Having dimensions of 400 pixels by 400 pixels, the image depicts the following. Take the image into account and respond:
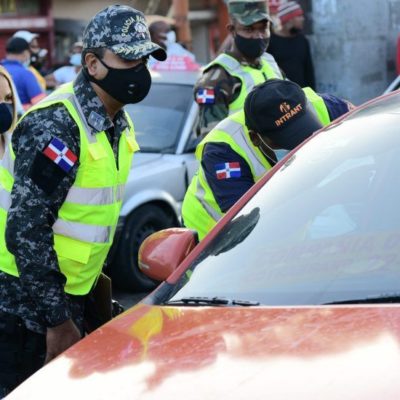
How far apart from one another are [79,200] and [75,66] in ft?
35.5

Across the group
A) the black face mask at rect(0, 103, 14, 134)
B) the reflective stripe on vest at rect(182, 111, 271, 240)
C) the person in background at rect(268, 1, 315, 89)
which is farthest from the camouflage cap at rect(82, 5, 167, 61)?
the person in background at rect(268, 1, 315, 89)

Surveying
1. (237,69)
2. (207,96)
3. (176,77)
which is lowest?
(176,77)

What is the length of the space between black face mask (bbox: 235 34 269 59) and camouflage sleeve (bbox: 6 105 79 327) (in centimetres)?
326

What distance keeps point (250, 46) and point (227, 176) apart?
2.76 m

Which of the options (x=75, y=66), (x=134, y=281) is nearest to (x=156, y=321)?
(x=134, y=281)

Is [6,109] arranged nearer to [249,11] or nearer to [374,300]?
[374,300]

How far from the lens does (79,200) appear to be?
3930 millimetres

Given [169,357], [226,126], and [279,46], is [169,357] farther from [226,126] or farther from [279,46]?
[279,46]

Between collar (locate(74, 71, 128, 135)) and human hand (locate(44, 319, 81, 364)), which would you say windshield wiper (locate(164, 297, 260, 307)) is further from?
collar (locate(74, 71, 128, 135))

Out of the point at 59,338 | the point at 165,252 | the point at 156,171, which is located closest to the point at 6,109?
the point at 59,338

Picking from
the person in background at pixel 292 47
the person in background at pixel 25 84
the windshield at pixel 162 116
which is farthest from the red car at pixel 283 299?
the person in background at pixel 25 84

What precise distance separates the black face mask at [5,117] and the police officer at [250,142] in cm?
85

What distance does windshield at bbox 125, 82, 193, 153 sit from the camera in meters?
8.52

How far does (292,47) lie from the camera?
391 inches
